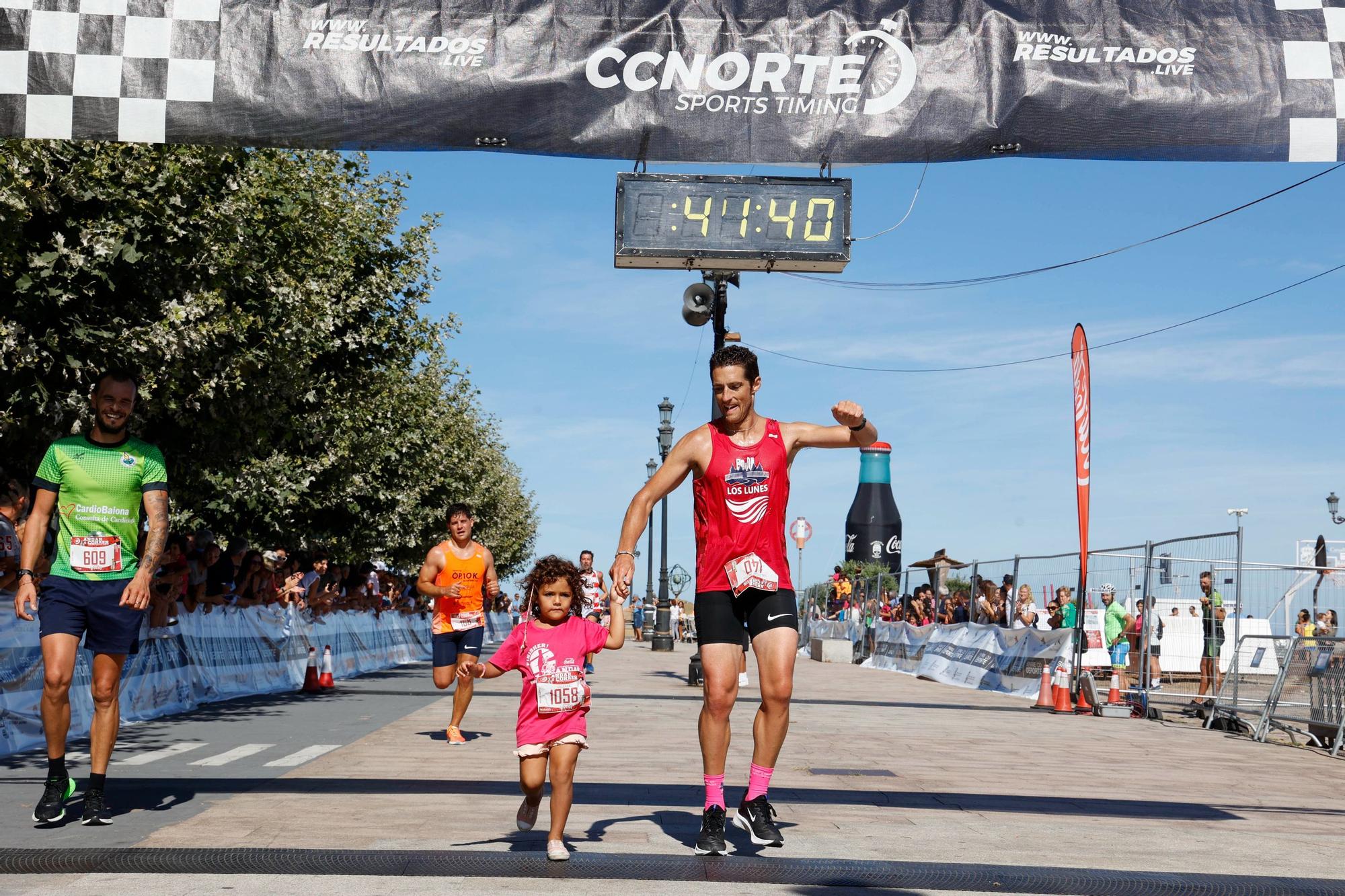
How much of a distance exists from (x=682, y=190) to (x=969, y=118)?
7.09 ft

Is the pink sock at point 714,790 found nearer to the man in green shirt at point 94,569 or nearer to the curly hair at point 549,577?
the curly hair at point 549,577

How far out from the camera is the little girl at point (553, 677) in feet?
18.7

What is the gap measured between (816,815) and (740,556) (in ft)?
5.68

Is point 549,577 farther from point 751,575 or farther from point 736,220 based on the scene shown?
point 736,220

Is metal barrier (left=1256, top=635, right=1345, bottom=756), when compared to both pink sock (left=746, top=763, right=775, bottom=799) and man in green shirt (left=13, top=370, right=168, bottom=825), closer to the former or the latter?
pink sock (left=746, top=763, right=775, bottom=799)

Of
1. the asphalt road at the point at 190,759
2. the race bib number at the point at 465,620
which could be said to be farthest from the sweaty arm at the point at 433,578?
the asphalt road at the point at 190,759

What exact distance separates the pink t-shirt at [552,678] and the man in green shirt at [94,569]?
2.00 metres

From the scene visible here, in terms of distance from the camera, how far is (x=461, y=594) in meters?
11.0

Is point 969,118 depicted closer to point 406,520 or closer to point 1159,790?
point 1159,790

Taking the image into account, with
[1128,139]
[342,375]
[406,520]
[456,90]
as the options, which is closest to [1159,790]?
[1128,139]

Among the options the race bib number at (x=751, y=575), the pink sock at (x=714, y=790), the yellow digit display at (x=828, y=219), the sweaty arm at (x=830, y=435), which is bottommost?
the pink sock at (x=714, y=790)

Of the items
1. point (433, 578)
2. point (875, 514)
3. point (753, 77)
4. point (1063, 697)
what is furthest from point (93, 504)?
point (875, 514)

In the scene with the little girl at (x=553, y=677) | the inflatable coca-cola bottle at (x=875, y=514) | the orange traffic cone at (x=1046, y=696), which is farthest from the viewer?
the inflatable coca-cola bottle at (x=875, y=514)

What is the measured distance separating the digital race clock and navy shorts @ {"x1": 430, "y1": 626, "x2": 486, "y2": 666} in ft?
12.2
